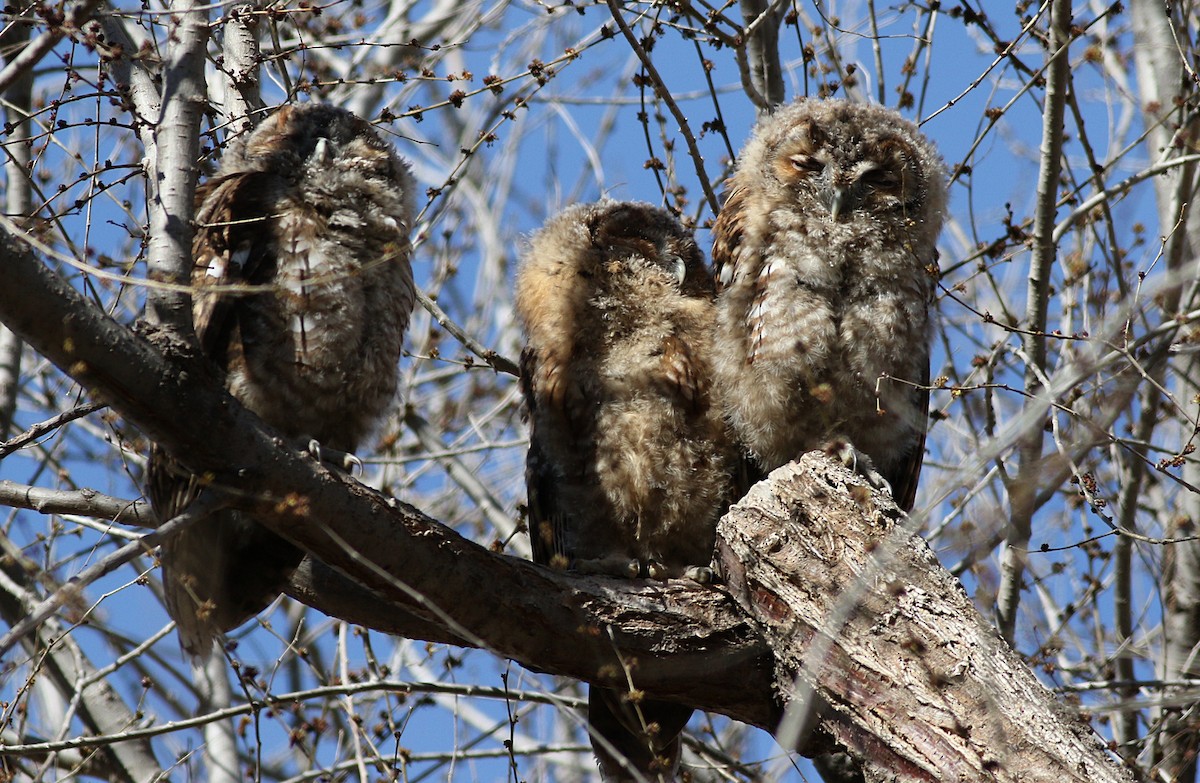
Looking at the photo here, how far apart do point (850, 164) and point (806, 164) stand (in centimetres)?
16

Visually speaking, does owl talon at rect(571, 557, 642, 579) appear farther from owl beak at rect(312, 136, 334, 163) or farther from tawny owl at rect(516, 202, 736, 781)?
owl beak at rect(312, 136, 334, 163)

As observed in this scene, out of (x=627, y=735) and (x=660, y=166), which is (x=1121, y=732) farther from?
(x=660, y=166)

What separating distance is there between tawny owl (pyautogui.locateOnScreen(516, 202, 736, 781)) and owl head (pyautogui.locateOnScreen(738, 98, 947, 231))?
53 cm

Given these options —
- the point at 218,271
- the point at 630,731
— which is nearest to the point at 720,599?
the point at 630,731

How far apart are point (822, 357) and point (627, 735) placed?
60.6 inches

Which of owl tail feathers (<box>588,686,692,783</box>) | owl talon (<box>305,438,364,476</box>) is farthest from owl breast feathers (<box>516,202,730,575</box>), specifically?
owl talon (<box>305,438,364,476</box>)

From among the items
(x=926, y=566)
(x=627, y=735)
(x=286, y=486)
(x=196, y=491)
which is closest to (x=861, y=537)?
(x=926, y=566)

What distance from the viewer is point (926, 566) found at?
395 cm

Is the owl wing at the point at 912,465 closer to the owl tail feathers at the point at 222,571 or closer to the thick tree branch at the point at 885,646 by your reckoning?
the thick tree branch at the point at 885,646

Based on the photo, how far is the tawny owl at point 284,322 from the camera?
164 inches

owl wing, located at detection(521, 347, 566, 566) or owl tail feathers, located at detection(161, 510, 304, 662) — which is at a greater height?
owl wing, located at detection(521, 347, 566, 566)

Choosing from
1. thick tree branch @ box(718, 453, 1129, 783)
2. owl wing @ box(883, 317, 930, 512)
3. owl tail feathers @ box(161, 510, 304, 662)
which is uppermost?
owl wing @ box(883, 317, 930, 512)

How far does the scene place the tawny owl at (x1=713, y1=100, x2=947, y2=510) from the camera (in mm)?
4430

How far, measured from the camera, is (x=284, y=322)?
4160 mm
